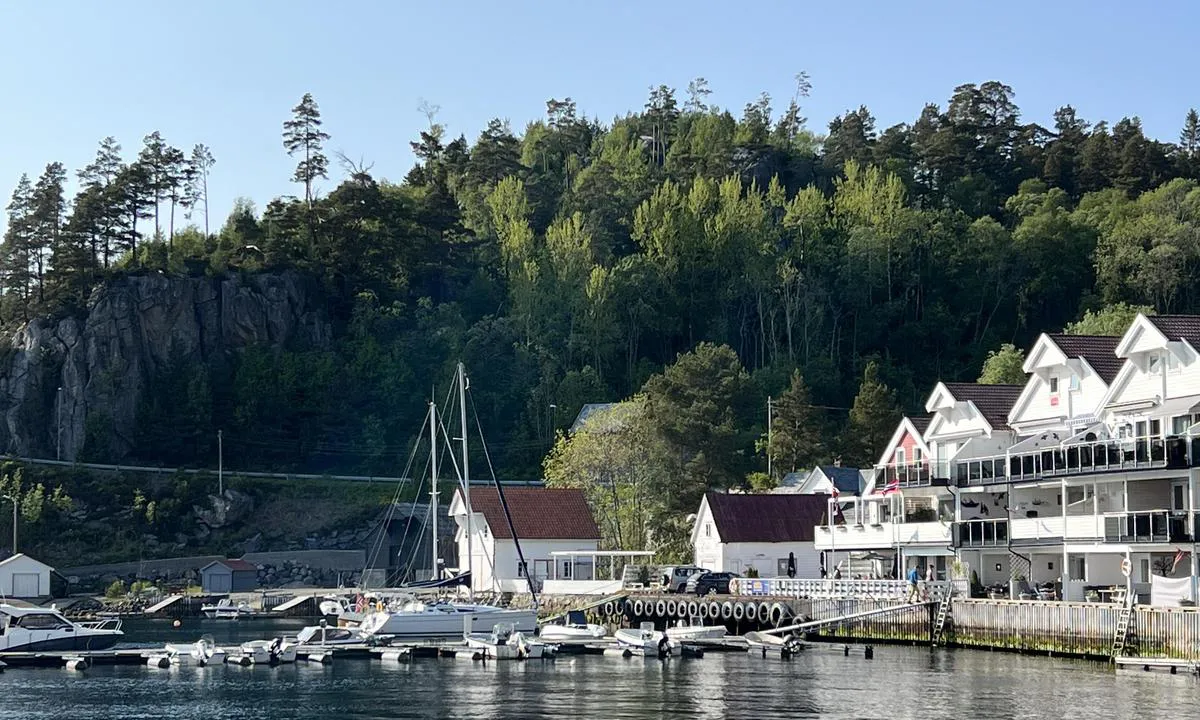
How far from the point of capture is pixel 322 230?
139 meters

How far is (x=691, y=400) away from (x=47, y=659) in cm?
4632

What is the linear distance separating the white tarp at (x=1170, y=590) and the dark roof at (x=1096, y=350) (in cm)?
1351

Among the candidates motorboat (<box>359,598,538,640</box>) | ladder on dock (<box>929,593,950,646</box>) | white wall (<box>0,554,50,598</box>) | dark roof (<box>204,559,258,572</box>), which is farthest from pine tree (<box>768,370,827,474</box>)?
white wall (<box>0,554,50,598</box>)

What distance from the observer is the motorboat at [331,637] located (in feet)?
204

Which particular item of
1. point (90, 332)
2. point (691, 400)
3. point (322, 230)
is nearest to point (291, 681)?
point (691, 400)

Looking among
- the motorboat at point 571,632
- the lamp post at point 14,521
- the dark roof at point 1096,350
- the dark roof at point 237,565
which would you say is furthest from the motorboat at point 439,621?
the lamp post at point 14,521

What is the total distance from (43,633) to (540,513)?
3069 cm

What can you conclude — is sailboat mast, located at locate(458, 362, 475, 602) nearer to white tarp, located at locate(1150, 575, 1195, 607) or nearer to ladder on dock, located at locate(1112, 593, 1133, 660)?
ladder on dock, located at locate(1112, 593, 1133, 660)

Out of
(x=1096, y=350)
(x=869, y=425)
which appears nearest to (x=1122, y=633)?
(x=1096, y=350)

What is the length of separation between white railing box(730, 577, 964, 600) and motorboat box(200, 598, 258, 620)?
3556 centimetres

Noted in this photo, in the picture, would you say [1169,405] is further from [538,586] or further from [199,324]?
[199,324]

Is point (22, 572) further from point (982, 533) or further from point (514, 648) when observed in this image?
Answer: point (982, 533)

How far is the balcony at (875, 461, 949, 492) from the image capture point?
220 ft

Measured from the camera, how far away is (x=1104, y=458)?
5622cm
